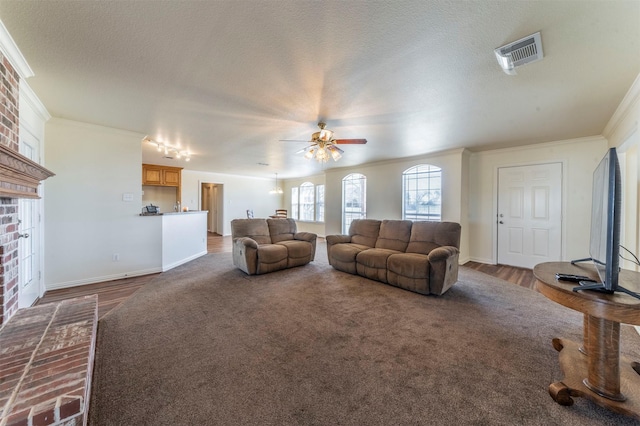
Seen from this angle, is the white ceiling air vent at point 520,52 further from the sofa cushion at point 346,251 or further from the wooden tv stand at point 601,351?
the sofa cushion at point 346,251

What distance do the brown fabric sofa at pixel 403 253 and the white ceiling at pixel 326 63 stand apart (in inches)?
65.0

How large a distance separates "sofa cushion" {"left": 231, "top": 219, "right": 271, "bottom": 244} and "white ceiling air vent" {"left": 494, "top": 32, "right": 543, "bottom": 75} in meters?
4.11

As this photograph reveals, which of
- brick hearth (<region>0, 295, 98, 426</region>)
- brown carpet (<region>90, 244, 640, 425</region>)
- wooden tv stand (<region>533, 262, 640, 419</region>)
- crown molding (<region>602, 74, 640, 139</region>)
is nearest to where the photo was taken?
brick hearth (<region>0, 295, 98, 426</region>)

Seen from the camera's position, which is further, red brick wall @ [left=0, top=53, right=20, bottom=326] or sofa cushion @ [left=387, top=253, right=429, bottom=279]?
sofa cushion @ [left=387, top=253, right=429, bottom=279]

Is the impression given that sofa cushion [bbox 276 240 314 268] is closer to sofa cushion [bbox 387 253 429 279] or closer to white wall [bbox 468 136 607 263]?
sofa cushion [bbox 387 253 429 279]

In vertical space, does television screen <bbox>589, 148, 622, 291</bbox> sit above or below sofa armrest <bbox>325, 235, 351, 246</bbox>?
above

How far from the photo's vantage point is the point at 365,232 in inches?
179

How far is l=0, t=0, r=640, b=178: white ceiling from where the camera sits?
4.83ft

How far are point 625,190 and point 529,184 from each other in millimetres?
1361

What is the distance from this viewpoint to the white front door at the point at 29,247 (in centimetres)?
252

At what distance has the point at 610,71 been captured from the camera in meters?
2.05

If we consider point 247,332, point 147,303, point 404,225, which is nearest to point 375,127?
point 404,225

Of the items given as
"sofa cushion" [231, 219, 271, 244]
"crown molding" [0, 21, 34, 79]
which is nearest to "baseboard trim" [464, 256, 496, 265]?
"sofa cushion" [231, 219, 271, 244]

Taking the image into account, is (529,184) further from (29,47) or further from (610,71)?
(29,47)
